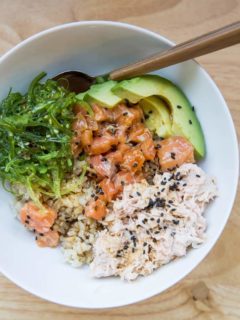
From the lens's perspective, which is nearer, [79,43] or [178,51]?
[178,51]

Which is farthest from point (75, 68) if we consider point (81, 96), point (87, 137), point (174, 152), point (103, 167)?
point (174, 152)

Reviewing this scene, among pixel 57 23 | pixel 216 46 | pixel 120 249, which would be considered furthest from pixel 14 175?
pixel 216 46

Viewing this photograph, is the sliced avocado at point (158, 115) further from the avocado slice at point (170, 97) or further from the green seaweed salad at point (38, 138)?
the green seaweed salad at point (38, 138)

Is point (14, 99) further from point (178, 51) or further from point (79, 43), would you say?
point (178, 51)

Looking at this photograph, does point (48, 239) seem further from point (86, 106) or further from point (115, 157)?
point (86, 106)

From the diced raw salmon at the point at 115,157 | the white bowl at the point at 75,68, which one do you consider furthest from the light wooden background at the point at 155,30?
the diced raw salmon at the point at 115,157

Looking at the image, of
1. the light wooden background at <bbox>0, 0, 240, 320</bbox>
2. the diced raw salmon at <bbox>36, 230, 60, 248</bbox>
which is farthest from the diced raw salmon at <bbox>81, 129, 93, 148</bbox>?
the light wooden background at <bbox>0, 0, 240, 320</bbox>
